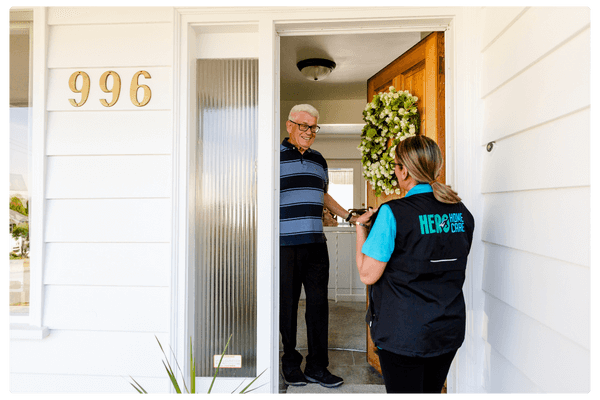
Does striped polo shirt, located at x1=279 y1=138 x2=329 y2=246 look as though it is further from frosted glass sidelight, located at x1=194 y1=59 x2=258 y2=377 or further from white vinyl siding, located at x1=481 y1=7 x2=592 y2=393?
white vinyl siding, located at x1=481 y1=7 x2=592 y2=393

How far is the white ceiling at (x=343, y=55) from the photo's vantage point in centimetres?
309

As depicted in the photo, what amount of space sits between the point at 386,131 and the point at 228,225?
1.20 metres

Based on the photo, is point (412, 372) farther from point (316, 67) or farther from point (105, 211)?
point (316, 67)

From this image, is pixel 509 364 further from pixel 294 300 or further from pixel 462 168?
pixel 294 300

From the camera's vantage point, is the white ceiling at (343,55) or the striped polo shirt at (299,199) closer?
the striped polo shirt at (299,199)

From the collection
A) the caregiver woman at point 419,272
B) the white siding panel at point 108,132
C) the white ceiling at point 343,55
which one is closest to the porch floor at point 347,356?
the caregiver woman at point 419,272

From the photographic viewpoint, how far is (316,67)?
360cm

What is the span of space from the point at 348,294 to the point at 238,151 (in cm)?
360

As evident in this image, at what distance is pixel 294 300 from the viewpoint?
7.87 ft

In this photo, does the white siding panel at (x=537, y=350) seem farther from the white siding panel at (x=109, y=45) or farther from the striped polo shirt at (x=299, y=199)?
the white siding panel at (x=109, y=45)

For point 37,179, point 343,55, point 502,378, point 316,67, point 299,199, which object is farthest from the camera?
point 316,67

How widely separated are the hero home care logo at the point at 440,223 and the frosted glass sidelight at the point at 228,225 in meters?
0.92

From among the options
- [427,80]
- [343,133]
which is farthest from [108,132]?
[343,133]

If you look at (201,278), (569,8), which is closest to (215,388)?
(201,278)
